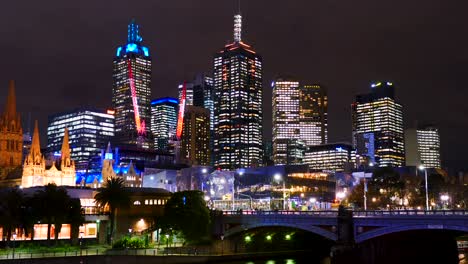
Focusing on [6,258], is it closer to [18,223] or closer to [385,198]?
[18,223]

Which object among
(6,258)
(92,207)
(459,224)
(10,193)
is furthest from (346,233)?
(92,207)

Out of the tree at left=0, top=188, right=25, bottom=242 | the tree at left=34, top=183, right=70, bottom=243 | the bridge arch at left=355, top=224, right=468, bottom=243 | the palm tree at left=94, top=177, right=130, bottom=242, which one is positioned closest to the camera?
the bridge arch at left=355, top=224, right=468, bottom=243

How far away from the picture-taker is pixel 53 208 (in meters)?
111

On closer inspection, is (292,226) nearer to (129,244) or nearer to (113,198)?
(129,244)

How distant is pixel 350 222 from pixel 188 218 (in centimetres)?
3369

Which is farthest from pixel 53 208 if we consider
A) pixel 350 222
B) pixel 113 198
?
pixel 350 222

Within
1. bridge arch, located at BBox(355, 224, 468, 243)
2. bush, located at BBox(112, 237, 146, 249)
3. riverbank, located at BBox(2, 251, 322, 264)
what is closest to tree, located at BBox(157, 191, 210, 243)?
riverbank, located at BBox(2, 251, 322, 264)

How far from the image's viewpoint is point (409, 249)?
122250 millimetres

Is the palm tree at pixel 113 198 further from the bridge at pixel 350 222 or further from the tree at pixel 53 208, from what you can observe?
the bridge at pixel 350 222

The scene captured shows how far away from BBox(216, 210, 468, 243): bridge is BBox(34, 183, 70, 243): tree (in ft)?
104

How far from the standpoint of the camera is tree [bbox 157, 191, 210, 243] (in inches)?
4429

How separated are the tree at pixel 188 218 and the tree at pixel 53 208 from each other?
19.1 meters

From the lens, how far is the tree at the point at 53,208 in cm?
10988

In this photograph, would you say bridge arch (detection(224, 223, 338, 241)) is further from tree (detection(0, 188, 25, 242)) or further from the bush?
tree (detection(0, 188, 25, 242))
